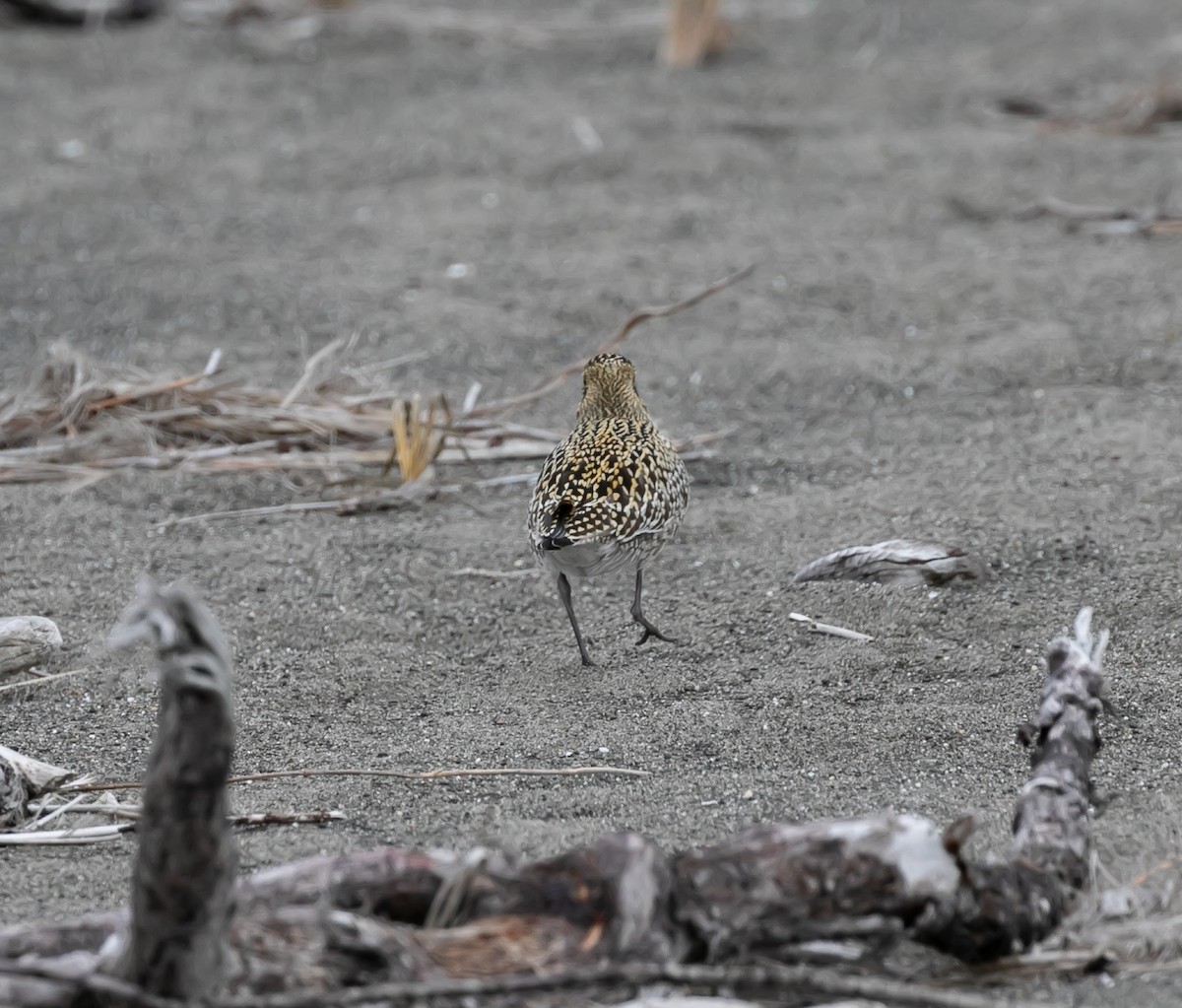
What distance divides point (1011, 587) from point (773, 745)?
4.19 ft

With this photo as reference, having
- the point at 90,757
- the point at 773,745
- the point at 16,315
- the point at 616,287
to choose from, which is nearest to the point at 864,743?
the point at 773,745

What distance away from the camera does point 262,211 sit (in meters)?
9.97

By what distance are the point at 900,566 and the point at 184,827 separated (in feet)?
10.7

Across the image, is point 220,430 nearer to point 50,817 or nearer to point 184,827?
point 50,817

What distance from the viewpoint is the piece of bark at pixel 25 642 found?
15.3ft

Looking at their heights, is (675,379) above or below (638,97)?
below

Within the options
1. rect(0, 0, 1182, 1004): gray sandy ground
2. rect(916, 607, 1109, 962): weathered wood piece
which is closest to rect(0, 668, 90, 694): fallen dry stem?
rect(0, 0, 1182, 1004): gray sandy ground

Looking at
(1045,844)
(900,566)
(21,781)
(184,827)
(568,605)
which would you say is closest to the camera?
(184,827)

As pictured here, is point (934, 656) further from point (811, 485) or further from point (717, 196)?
point (717, 196)

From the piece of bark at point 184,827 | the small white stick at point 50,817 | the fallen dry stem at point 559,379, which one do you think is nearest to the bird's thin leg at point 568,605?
the fallen dry stem at point 559,379

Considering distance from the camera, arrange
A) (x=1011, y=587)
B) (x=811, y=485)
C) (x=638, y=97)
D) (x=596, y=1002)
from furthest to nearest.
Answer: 1. (x=638, y=97)
2. (x=811, y=485)
3. (x=1011, y=587)
4. (x=596, y=1002)

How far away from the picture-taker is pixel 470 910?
2631mm

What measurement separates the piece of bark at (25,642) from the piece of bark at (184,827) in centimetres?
255

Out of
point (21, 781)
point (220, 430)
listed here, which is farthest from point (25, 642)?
point (220, 430)
